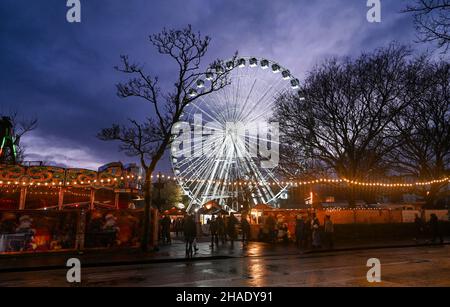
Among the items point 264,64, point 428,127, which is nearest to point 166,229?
point 264,64

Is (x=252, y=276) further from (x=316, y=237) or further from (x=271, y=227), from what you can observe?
(x=271, y=227)

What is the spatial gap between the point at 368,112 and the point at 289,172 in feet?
28.4

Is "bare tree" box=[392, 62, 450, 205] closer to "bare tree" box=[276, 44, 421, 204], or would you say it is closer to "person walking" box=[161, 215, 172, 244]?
"bare tree" box=[276, 44, 421, 204]

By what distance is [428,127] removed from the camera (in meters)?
34.7

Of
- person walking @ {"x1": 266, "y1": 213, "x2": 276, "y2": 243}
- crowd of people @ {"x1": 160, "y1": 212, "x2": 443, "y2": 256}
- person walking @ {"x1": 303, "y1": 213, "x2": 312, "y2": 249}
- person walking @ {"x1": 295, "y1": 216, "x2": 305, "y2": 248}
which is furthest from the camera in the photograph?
person walking @ {"x1": 266, "y1": 213, "x2": 276, "y2": 243}

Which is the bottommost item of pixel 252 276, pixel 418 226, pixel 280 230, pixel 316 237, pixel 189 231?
pixel 252 276

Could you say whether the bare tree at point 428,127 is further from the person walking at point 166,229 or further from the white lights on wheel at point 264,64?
the person walking at point 166,229

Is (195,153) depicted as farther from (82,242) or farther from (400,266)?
(400,266)

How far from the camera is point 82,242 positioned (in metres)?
19.2

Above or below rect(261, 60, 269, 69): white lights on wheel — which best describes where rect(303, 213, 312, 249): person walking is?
below

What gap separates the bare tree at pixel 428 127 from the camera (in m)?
29.0

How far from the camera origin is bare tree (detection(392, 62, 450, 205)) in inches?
1142

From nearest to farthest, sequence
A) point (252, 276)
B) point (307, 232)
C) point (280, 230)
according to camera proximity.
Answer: point (252, 276), point (307, 232), point (280, 230)

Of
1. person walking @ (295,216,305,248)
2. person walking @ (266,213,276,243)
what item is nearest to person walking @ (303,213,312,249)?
person walking @ (295,216,305,248)
